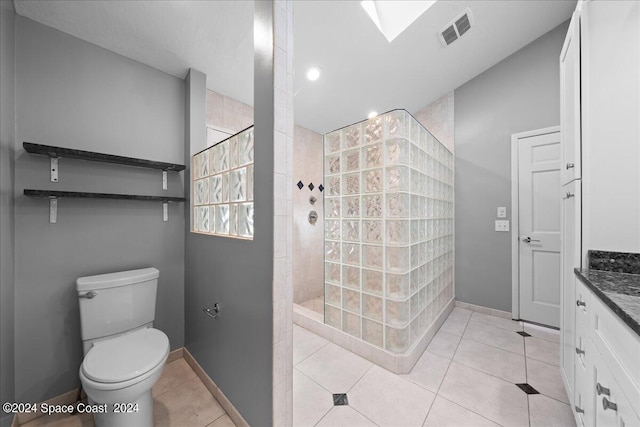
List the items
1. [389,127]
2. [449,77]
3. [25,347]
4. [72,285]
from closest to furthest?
[25,347], [72,285], [389,127], [449,77]

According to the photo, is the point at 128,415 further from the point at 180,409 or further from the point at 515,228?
the point at 515,228

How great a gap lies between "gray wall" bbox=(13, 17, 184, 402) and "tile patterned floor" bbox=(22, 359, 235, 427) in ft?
0.68

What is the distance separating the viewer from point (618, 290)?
0.83 m

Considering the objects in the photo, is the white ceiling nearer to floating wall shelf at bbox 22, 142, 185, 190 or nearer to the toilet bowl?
floating wall shelf at bbox 22, 142, 185, 190

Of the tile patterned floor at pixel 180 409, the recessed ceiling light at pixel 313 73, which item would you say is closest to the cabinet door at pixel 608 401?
the tile patterned floor at pixel 180 409

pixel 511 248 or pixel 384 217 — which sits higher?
A: pixel 384 217

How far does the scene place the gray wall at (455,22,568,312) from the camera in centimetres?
243

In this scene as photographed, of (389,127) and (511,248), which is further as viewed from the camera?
(511,248)

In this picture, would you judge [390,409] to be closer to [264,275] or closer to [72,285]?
[264,275]

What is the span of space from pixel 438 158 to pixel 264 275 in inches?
87.8

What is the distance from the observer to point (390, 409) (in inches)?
54.7

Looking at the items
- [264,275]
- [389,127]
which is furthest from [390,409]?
[389,127]

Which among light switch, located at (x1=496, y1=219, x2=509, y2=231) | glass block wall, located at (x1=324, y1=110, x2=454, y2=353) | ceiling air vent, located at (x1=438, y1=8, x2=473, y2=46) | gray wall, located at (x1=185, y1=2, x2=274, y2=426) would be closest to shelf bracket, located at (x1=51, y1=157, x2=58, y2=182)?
gray wall, located at (x1=185, y1=2, x2=274, y2=426)

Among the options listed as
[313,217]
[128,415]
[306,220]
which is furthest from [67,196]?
[313,217]
